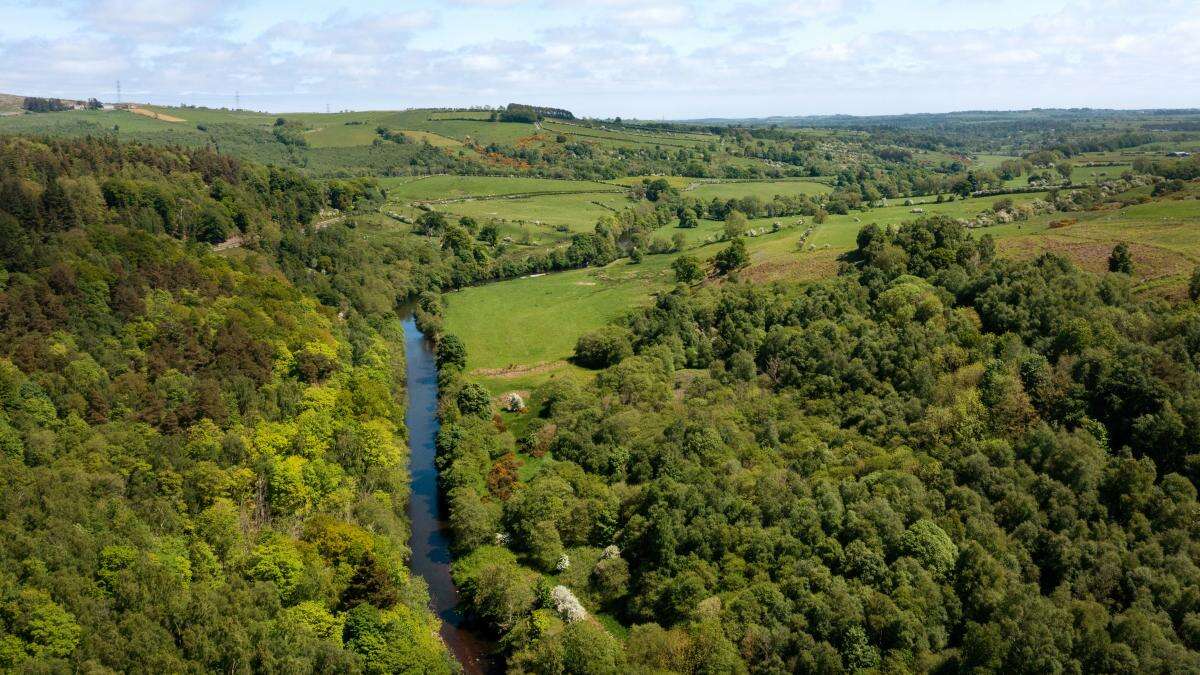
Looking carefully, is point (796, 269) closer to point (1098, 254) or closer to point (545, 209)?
point (1098, 254)

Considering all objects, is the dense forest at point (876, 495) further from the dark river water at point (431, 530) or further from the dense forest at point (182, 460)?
the dense forest at point (182, 460)

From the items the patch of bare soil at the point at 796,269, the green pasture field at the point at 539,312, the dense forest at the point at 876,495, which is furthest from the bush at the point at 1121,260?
the green pasture field at the point at 539,312

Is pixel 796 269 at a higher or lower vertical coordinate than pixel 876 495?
higher

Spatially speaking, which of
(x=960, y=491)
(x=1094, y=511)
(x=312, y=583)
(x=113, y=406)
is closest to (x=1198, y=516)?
(x=1094, y=511)

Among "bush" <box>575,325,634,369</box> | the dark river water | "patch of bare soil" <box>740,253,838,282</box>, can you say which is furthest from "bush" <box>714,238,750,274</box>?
the dark river water

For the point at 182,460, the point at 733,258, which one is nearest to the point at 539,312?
the point at 733,258
